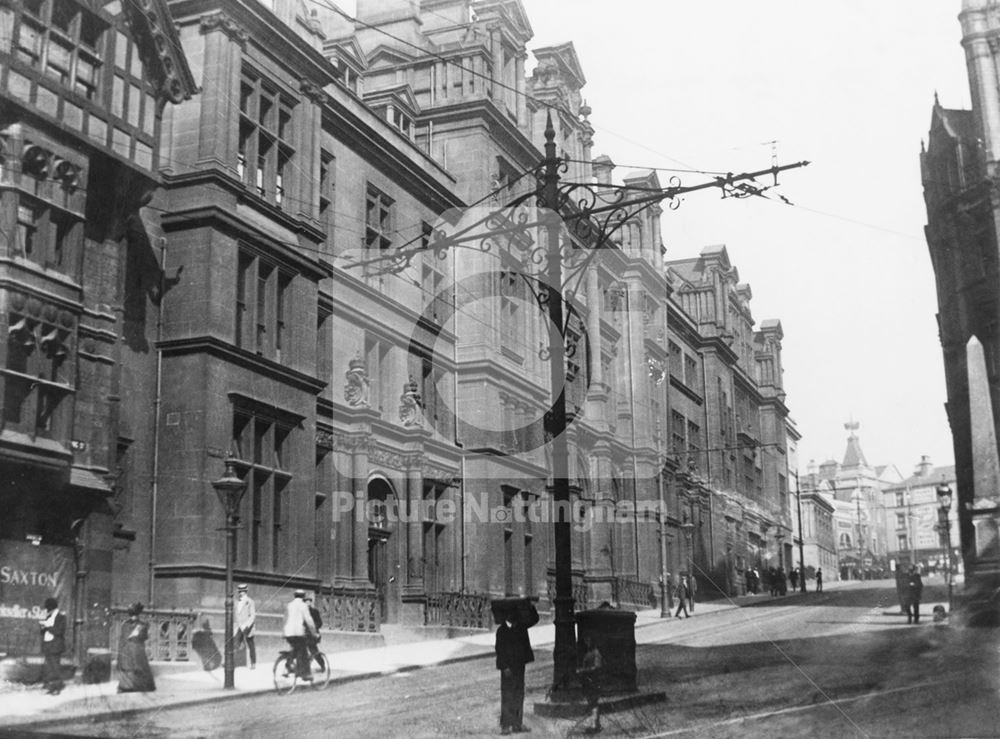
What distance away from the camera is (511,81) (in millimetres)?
36281

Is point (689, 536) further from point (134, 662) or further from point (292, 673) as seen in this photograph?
point (134, 662)

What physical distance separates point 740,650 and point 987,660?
649cm

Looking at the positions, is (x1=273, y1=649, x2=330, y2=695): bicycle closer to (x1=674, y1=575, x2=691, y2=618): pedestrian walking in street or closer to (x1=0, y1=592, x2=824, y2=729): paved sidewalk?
(x1=0, y1=592, x2=824, y2=729): paved sidewalk

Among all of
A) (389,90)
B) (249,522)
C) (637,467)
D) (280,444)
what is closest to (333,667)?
(249,522)

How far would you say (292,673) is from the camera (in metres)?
19.3

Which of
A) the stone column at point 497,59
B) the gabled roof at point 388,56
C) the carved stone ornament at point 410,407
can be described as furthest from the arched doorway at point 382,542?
the gabled roof at point 388,56

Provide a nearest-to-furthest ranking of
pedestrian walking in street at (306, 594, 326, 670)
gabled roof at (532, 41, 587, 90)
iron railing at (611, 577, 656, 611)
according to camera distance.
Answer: pedestrian walking in street at (306, 594, 326, 670), iron railing at (611, 577, 656, 611), gabled roof at (532, 41, 587, 90)

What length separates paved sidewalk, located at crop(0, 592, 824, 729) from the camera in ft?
52.4

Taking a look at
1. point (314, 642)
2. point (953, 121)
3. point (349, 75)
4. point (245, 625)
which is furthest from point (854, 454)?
point (349, 75)

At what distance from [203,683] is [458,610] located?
11.8m

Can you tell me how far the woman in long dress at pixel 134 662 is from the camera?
1748 centimetres

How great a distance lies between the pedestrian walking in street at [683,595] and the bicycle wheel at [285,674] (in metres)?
9.30

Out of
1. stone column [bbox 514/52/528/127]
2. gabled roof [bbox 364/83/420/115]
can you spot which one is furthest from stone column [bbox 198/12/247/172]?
stone column [bbox 514/52/528/127]

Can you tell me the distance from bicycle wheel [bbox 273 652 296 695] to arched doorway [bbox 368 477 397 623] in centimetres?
969
